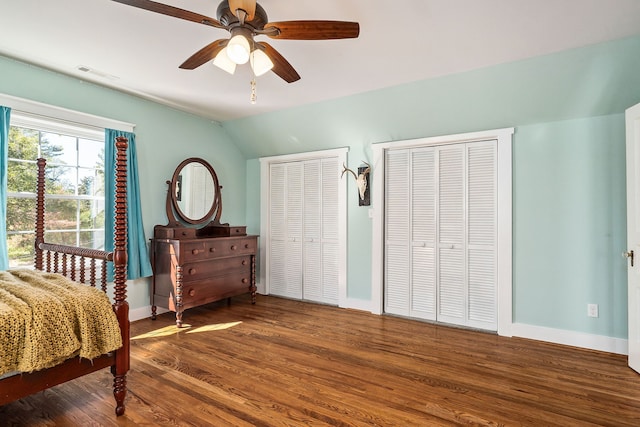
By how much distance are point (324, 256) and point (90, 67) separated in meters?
3.26

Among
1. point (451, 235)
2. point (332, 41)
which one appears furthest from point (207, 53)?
point (451, 235)

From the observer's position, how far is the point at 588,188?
314 centimetres

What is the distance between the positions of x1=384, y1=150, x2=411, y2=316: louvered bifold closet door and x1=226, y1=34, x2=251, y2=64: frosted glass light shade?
264 cm

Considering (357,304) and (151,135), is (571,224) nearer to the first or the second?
(357,304)

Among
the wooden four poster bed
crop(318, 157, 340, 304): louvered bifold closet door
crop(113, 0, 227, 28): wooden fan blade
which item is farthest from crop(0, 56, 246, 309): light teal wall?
crop(113, 0, 227, 28): wooden fan blade

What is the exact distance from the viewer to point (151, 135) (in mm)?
3998

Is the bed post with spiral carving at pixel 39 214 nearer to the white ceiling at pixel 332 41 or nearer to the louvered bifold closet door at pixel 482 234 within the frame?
the white ceiling at pixel 332 41

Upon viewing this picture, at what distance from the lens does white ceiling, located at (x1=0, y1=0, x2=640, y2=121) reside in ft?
7.11

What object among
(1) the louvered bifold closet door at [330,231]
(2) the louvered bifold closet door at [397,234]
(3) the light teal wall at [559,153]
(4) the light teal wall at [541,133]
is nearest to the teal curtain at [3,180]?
(4) the light teal wall at [541,133]

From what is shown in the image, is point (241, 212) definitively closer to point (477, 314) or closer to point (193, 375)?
point (193, 375)

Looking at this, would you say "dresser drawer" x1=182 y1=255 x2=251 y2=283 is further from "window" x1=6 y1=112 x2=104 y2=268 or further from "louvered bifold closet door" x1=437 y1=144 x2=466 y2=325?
"louvered bifold closet door" x1=437 y1=144 x2=466 y2=325

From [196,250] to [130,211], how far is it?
80cm

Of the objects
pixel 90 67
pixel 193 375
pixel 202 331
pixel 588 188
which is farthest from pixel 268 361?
pixel 588 188

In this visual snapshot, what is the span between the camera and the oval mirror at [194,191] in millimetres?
4238
